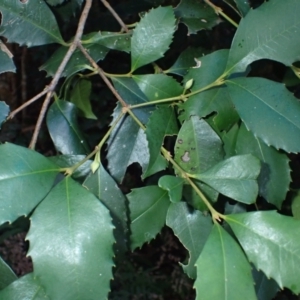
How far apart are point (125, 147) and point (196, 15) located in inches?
12.2

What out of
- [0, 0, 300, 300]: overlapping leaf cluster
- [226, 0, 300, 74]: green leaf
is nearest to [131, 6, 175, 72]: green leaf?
[0, 0, 300, 300]: overlapping leaf cluster

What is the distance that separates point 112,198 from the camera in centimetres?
67

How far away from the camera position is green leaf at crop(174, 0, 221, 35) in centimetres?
88

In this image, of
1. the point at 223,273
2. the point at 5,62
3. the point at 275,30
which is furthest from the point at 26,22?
the point at 223,273

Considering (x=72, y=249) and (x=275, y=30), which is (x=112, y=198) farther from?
(x=275, y=30)

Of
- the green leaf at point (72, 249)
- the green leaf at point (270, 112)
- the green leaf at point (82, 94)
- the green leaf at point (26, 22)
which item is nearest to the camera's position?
the green leaf at point (72, 249)

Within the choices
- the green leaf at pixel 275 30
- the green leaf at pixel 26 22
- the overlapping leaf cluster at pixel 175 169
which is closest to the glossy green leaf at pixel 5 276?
the overlapping leaf cluster at pixel 175 169

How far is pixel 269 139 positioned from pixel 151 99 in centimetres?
20

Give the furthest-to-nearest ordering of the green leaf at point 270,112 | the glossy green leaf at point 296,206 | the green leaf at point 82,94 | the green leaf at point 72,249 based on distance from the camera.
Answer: the green leaf at point 82,94
the glossy green leaf at point 296,206
the green leaf at point 270,112
the green leaf at point 72,249

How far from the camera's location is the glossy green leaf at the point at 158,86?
724mm

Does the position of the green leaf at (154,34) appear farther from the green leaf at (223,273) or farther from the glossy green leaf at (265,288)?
Answer: the glossy green leaf at (265,288)

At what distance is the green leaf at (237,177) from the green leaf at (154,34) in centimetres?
22

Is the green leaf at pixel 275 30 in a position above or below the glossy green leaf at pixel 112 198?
above

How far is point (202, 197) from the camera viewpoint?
63 cm
